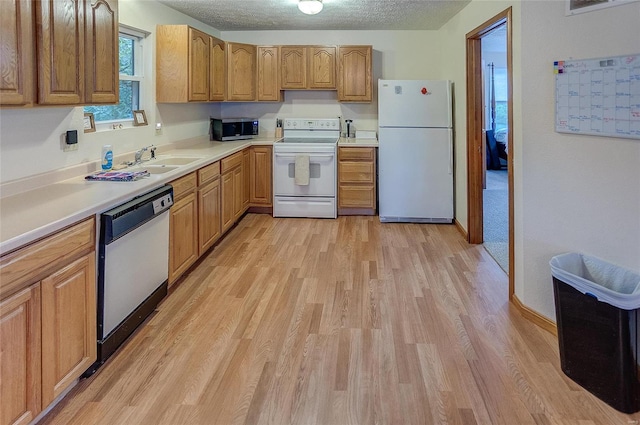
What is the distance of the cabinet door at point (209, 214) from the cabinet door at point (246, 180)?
3.37ft

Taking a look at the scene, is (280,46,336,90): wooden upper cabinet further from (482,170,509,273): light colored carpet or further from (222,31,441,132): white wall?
(482,170,509,273): light colored carpet

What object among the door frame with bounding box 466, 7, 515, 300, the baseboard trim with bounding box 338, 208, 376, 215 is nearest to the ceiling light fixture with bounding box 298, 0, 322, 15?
the door frame with bounding box 466, 7, 515, 300

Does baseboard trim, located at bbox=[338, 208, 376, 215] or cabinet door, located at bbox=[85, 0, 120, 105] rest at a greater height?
cabinet door, located at bbox=[85, 0, 120, 105]

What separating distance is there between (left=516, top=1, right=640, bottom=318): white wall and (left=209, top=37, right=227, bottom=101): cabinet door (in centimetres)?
325

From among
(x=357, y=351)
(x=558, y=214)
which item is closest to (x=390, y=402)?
(x=357, y=351)

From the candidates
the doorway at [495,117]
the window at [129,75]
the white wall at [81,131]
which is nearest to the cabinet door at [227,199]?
the white wall at [81,131]

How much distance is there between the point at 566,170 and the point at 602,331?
925 millimetres

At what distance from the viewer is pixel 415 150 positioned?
17.5 feet

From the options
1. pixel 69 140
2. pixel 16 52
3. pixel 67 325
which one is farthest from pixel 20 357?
pixel 69 140

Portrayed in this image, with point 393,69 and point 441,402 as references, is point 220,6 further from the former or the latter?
point 441,402

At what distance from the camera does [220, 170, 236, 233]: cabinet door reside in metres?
4.51

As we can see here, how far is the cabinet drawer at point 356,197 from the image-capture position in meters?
5.66

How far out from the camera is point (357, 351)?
251cm

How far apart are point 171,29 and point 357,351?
3396 mm
